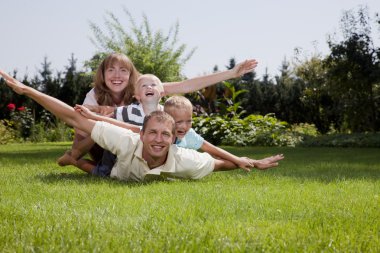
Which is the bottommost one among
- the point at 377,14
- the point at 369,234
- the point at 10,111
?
the point at 369,234

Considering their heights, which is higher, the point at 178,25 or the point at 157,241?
the point at 178,25

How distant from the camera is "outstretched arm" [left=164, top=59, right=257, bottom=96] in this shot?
17.9 ft

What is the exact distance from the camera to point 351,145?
1246 centimetres

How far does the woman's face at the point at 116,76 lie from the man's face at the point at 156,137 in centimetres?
120

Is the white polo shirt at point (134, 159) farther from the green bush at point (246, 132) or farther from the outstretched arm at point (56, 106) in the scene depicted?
the green bush at point (246, 132)

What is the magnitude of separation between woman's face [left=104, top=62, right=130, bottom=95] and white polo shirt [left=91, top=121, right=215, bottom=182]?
1.03 meters

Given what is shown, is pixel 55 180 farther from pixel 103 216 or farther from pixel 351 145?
pixel 351 145

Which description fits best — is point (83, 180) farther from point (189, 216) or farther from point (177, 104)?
point (189, 216)

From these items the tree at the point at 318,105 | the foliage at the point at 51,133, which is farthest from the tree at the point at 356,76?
the foliage at the point at 51,133

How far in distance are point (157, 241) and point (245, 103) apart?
699 inches

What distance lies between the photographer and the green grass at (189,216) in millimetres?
2266

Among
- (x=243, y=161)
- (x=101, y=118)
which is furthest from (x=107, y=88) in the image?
(x=243, y=161)

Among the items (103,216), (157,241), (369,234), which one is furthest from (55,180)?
(369,234)

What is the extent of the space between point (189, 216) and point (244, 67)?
9.63 feet
